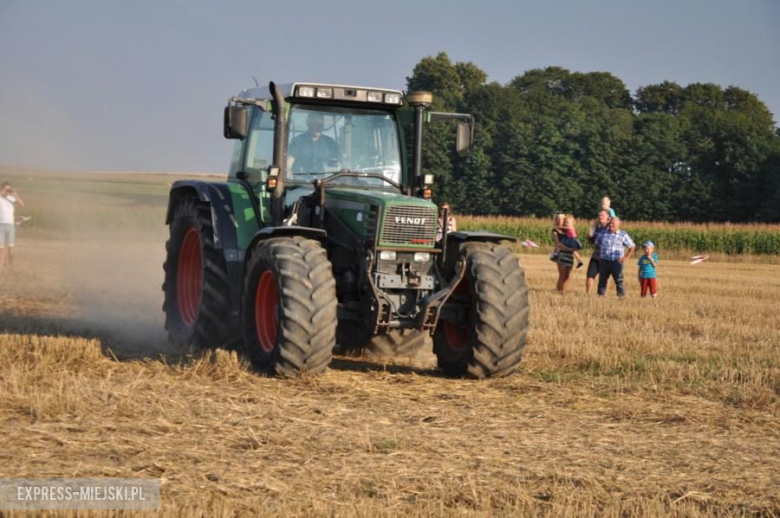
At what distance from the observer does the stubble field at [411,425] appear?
16.5ft

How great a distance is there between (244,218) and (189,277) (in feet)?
5.11

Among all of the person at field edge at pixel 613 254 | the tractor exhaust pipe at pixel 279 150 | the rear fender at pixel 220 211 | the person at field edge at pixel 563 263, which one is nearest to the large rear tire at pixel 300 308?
the tractor exhaust pipe at pixel 279 150

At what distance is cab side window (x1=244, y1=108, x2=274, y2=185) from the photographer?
9.30 meters

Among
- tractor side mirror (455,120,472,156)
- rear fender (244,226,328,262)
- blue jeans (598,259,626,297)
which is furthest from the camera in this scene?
blue jeans (598,259,626,297)

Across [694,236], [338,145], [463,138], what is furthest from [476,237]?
[694,236]

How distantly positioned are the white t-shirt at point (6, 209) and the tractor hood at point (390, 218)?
10.9 m

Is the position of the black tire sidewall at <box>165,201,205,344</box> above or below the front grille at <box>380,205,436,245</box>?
below

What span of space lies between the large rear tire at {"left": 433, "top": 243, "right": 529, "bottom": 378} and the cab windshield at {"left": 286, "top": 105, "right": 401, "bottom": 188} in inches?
46.4

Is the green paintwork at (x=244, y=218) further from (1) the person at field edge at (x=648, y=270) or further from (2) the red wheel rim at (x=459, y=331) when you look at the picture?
(1) the person at field edge at (x=648, y=270)

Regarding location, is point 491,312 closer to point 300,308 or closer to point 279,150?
point 300,308

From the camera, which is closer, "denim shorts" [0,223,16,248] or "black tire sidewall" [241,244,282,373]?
"black tire sidewall" [241,244,282,373]

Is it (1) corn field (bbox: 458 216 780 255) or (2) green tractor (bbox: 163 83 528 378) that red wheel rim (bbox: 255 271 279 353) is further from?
(1) corn field (bbox: 458 216 780 255)

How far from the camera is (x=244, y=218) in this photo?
9352mm

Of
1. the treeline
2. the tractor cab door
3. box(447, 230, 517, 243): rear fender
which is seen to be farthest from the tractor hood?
the treeline
